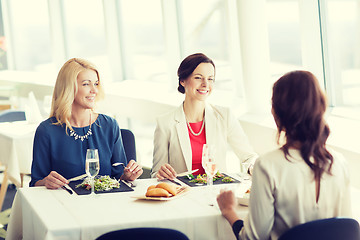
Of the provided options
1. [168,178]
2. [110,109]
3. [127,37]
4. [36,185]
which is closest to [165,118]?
[168,178]

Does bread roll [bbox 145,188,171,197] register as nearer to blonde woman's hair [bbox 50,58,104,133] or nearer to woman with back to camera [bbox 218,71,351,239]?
woman with back to camera [bbox 218,71,351,239]

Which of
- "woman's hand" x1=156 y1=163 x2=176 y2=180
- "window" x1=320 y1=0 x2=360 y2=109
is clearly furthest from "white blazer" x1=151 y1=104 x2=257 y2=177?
"window" x1=320 y1=0 x2=360 y2=109

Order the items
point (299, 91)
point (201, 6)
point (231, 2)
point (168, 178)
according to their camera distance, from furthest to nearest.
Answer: point (201, 6)
point (231, 2)
point (168, 178)
point (299, 91)

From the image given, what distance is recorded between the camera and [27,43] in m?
9.82

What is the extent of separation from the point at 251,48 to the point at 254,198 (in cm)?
268

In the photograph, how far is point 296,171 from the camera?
74.0 inches

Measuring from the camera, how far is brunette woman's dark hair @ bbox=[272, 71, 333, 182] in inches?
73.4

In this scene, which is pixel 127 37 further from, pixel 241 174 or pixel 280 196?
pixel 280 196

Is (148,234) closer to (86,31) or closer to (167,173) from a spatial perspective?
(167,173)

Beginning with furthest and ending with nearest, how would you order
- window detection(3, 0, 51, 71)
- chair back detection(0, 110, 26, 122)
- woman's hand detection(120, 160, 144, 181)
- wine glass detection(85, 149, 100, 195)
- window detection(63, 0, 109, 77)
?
1. window detection(3, 0, 51, 71)
2. window detection(63, 0, 109, 77)
3. chair back detection(0, 110, 26, 122)
4. woman's hand detection(120, 160, 144, 181)
5. wine glass detection(85, 149, 100, 195)

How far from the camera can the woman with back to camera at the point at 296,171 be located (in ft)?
6.13

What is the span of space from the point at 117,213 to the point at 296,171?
2.46 feet

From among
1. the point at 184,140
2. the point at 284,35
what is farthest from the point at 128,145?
the point at 284,35

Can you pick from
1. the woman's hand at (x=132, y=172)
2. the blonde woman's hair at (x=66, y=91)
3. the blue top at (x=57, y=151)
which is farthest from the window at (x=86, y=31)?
the woman's hand at (x=132, y=172)
